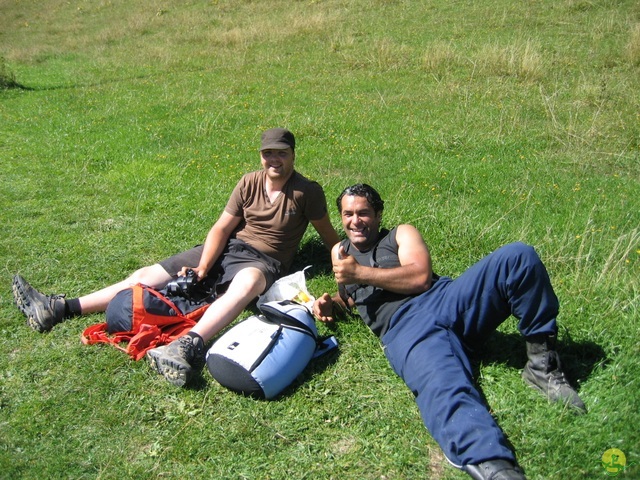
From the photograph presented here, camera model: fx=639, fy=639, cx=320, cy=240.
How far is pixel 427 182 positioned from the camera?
6949mm

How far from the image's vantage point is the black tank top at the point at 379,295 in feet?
13.0

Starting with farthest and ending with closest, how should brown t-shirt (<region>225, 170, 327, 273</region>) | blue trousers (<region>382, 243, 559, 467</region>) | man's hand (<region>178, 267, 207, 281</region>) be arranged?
brown t-shirt (<region>225, 170, 327, 273</region>)
man's hand (<region>178, 267, 207, 281</region>)
blue trousers (<region>382, 243, 559, 467</region>)

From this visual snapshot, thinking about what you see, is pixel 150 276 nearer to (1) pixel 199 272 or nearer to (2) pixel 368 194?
(1) pixel 199 272

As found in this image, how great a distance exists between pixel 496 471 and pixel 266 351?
1.49 m

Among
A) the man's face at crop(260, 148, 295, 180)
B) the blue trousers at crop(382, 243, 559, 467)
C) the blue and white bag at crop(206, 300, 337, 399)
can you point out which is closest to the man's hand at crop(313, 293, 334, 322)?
the blue and white bag at crop(206, 300, 337, 399)

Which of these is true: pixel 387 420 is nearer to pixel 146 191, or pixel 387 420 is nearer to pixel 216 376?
pixel 216 376

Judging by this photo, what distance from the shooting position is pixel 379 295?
4.02 meters

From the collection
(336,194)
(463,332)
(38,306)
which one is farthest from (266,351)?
(336,194)

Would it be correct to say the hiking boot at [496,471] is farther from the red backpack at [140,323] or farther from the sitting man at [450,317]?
the red backpack at [140,323]

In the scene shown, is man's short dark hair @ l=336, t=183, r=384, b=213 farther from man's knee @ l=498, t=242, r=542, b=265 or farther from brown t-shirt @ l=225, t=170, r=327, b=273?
man's knee @ l=498, t=242, r=542, b=265

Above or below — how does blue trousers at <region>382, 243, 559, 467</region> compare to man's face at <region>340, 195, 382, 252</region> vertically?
below

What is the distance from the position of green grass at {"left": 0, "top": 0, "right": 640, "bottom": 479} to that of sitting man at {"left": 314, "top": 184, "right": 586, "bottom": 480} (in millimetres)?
189

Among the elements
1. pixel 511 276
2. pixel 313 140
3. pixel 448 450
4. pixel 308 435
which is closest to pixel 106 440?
pixel 308 435

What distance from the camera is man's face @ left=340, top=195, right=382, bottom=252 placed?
4.07 metres
